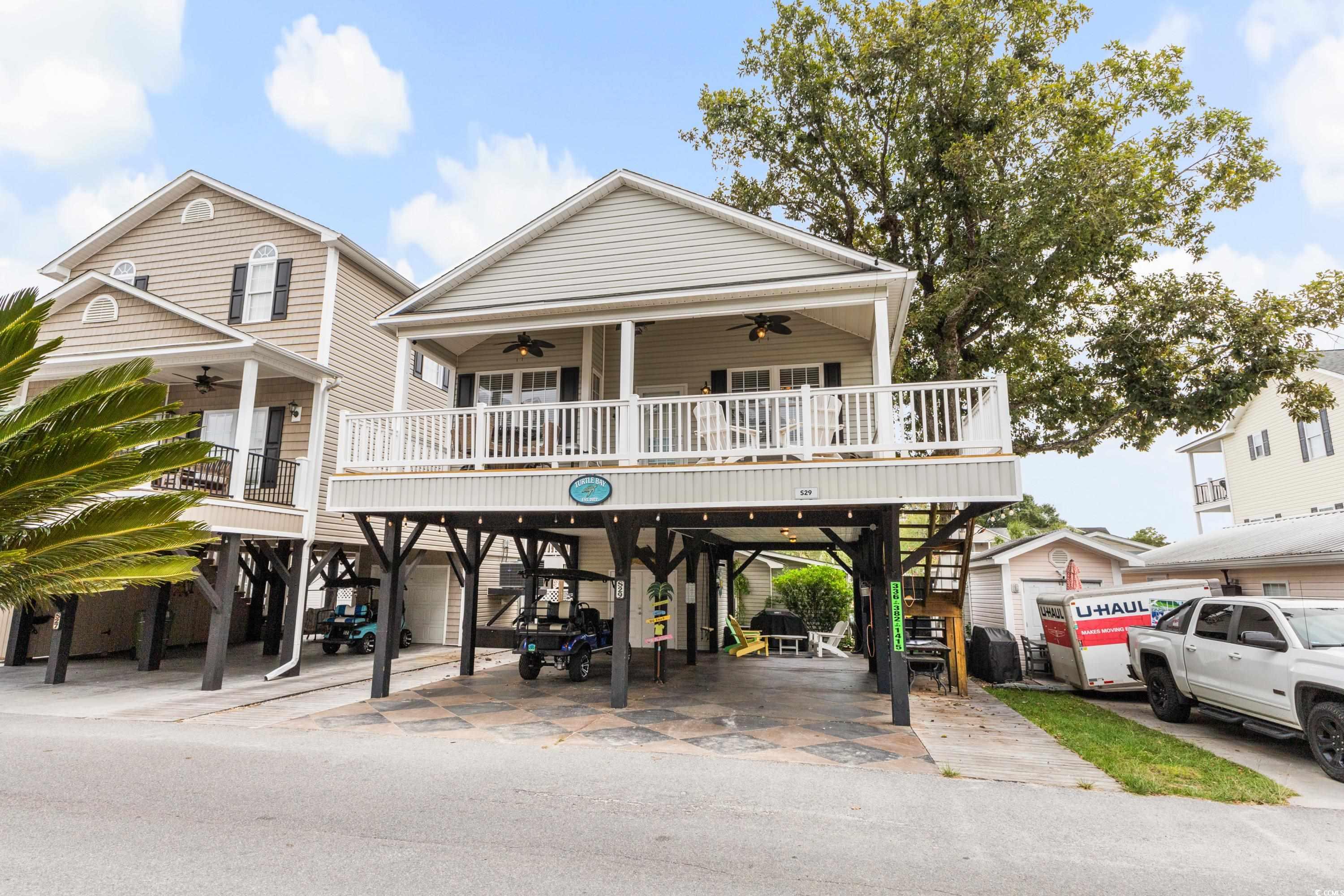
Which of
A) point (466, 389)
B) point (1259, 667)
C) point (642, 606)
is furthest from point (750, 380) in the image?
point (642, 606)

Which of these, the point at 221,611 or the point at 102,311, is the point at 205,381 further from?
the point at 221,611

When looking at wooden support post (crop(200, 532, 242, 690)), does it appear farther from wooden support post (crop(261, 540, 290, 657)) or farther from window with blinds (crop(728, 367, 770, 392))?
window with blinds (crop(728, 367, 770, 392))

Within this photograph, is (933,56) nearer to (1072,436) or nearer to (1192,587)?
(1072,436)

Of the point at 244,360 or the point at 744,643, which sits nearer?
the point at 244,360

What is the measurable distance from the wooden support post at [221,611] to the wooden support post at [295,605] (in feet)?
4.03

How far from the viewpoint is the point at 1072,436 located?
18188mm

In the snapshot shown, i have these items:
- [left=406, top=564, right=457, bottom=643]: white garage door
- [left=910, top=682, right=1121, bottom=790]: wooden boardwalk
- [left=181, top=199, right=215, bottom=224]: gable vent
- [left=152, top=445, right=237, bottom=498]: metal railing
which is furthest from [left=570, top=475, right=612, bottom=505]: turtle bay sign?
[left=181, top=199, right=215, bottom=224]: gable vent

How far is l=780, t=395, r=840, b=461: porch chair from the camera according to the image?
9125 millimetres

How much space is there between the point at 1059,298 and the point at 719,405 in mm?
12195

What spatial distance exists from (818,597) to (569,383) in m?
13.2

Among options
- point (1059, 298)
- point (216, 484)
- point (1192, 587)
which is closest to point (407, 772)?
point (216, 484)

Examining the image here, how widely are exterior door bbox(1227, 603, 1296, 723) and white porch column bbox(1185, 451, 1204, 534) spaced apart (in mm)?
23798

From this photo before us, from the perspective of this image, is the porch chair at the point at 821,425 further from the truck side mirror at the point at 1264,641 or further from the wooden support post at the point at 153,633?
the wooden support post at the point at 153,633

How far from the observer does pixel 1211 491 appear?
90.1 feet
